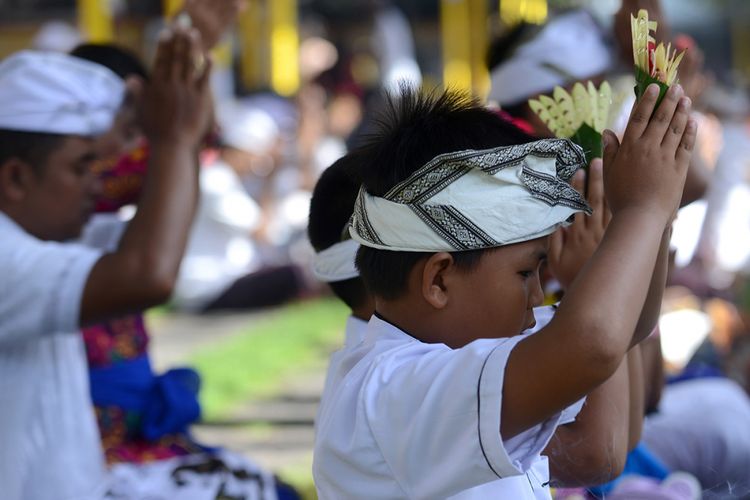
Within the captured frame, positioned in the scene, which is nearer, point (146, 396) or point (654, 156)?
point (654, 156)

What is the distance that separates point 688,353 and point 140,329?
2915 mm

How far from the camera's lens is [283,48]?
12844 millimetres

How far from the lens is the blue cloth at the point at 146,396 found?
3.01 metres

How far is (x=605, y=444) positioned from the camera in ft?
6.64

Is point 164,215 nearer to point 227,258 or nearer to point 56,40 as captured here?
point 56,40

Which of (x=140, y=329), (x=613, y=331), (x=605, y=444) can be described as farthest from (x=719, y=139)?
(x=613, y=331)

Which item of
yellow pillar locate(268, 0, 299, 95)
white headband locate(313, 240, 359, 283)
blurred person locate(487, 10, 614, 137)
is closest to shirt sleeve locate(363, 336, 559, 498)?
white headband locate(313, 240, 359, 283)

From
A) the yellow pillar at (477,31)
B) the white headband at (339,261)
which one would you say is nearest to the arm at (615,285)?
the white headband at (339,261)

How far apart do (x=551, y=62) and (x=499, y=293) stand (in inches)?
66.9

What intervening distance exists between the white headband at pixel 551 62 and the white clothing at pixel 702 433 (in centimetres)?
101

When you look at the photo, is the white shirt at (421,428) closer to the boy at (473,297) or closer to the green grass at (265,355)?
the boy at (473,297)

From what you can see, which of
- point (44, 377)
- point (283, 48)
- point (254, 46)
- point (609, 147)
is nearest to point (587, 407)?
point (609, 147)

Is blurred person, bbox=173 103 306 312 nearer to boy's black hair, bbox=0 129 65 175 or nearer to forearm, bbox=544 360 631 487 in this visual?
boy's black hair, bbox=0 129 65 175

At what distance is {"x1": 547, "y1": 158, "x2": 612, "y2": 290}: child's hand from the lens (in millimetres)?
1994
